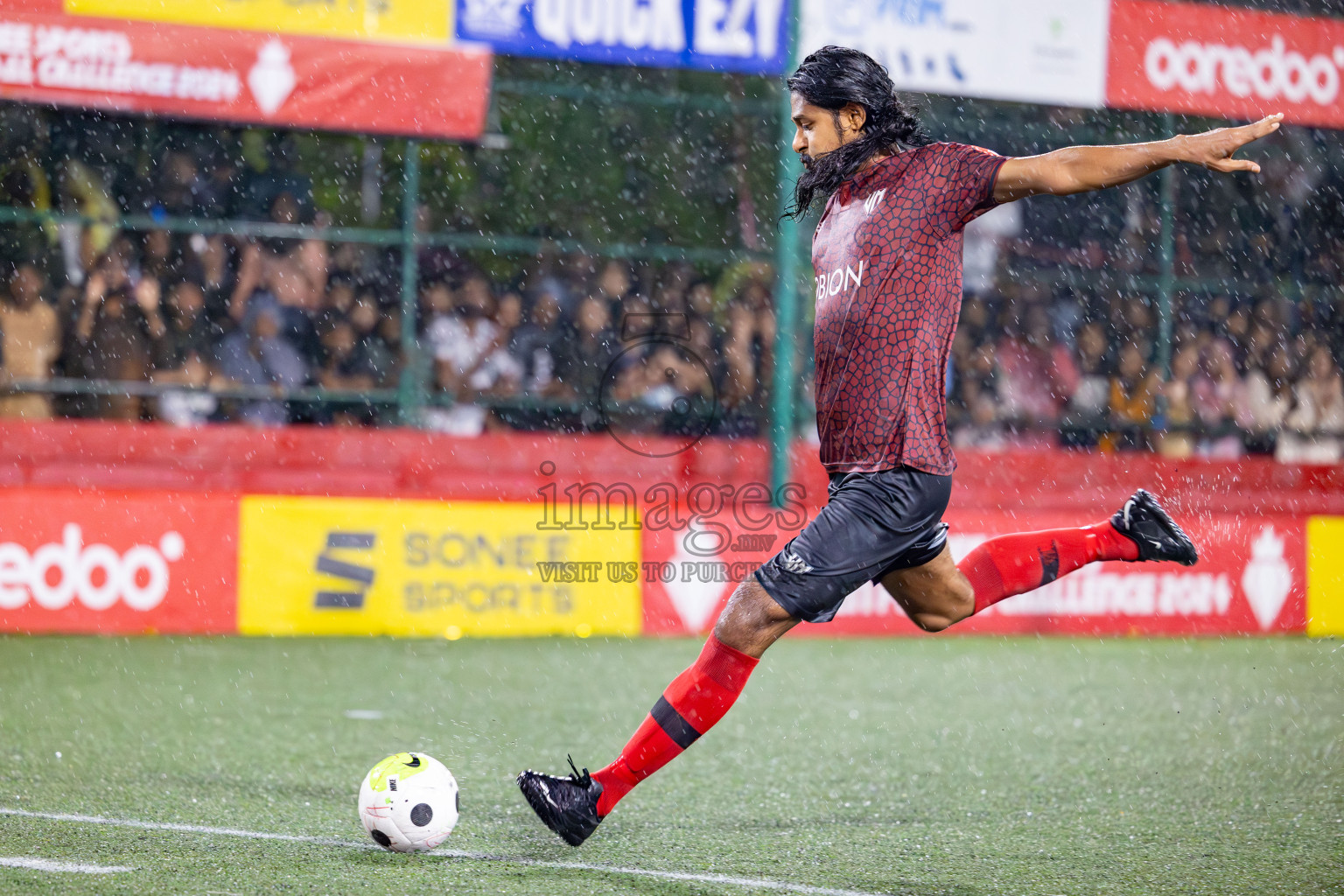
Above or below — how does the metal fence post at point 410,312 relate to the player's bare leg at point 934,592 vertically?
above

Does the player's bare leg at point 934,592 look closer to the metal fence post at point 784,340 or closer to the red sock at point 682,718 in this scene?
the red sock at point 682,718

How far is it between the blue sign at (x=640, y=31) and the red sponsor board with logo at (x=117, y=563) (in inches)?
154

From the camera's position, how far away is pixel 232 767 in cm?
566


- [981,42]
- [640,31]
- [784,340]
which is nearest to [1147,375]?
[981,42]

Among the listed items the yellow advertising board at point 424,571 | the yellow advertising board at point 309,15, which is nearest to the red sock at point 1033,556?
the yellow advertising board at point 424,571

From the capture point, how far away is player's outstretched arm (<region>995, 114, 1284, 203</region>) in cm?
391

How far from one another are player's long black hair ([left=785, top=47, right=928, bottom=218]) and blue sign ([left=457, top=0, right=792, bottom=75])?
22.3 feet

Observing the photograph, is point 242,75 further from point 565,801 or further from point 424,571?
point 565,801

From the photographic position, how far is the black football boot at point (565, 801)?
165 inches

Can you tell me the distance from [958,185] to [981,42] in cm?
792

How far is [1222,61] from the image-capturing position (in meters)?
12.2

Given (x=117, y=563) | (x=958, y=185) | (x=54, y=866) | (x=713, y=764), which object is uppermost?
(x=958, y=185)

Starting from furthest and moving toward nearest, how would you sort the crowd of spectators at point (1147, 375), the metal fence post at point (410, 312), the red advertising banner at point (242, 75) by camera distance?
the crowd of spectators at point (1147, 375) → the metal fence post at point (410, 312) → the red advertising banner at point (242, 75)

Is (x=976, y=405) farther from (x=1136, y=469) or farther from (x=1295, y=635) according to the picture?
(x=1295, y=635)
